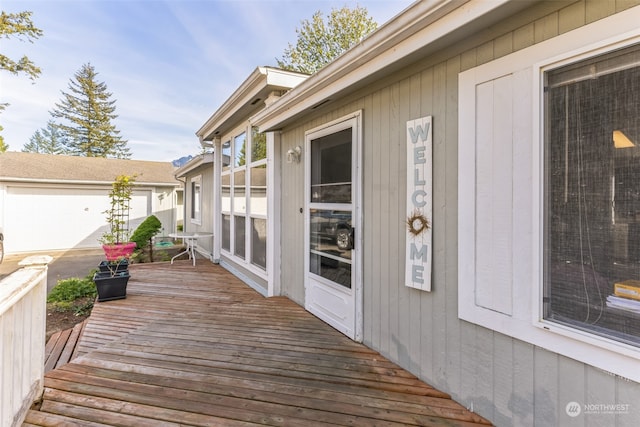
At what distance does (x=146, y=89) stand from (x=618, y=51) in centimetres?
1993

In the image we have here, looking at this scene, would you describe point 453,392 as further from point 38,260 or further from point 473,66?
point 38,260

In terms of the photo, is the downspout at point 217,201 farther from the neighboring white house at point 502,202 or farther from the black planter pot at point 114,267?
the neighboring white house at point 502,202

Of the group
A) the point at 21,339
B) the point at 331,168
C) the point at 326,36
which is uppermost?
the point at 326,36

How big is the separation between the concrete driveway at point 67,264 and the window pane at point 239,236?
12.6ft

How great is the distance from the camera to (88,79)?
26672 millimetres

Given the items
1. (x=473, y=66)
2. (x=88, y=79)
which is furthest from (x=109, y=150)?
(x=473, y=66)

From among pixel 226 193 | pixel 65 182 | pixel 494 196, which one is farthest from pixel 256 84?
pixel 65 182

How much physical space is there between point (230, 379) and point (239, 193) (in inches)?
161

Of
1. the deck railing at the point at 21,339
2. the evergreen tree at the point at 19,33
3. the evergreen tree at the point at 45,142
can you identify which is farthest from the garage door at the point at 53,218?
the evergreen tree at the point at 45,142

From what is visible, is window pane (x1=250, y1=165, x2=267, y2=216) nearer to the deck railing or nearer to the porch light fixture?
the deck railing

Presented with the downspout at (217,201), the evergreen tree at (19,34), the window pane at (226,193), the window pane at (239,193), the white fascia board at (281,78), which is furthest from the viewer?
the evergreen tree at (19,34)

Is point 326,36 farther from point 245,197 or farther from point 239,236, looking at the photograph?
point 239,236

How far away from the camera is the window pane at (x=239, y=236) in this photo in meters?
5.91

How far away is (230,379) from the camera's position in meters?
2.35
